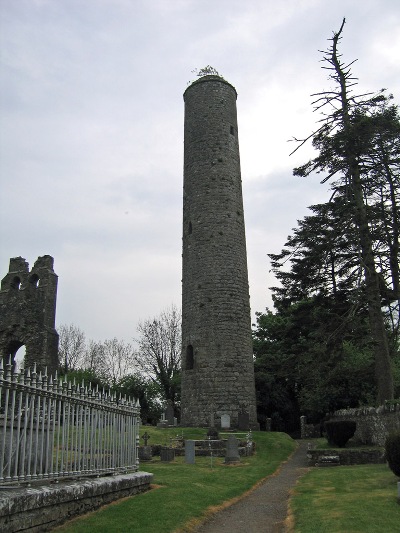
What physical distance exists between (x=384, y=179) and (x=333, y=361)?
760 cm

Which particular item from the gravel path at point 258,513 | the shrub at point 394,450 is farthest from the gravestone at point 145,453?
the shrub at point 394,450

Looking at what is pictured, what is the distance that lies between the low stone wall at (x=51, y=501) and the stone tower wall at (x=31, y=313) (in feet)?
61.3

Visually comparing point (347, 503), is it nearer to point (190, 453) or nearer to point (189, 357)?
point (190, 453)

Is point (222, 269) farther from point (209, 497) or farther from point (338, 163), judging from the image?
point (209, 497)

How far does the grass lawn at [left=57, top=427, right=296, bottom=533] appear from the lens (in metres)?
6.92

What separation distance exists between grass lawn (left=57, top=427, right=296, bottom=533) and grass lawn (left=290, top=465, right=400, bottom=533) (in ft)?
5.01

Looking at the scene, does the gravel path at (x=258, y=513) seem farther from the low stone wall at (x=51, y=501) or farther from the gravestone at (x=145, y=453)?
the gravestone at (x=145, y=453)

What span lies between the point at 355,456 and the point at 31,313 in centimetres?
1803

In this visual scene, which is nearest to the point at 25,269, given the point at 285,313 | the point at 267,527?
the point at 285,313

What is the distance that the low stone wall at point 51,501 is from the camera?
5.43 m

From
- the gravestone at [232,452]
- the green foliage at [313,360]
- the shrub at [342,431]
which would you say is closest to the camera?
the gravestone at [232,452]

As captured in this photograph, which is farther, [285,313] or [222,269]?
[285,313]

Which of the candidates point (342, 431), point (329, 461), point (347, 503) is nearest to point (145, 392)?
point (342, 431)

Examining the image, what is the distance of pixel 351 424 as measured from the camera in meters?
19.2
